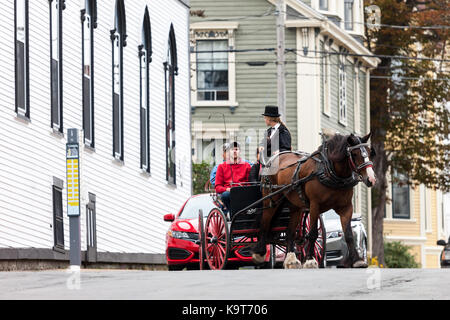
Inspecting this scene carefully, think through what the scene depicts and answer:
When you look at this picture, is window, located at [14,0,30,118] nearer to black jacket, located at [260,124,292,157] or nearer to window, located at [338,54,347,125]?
black jacket, located at [260,124,292,157]

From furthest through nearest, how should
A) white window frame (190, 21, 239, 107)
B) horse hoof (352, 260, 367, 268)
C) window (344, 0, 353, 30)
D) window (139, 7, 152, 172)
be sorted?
window (344, 0, 353, 30) → white window frame (190, 21, 239, 107) → window (139, 7, 152, 172) → horse hoof (352, 260, 367, 268)

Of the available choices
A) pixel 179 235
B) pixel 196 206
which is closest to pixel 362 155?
pixel 179 235

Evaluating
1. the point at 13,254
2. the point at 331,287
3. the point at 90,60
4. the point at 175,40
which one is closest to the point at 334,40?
the point at 175,40

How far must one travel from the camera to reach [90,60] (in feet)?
94.7

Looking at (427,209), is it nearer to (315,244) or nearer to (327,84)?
(327,84)

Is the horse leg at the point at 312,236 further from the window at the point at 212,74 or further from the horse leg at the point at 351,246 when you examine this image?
the window at the point at 212,74

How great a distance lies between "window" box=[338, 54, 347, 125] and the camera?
160 ft

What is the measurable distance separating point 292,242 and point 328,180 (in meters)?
1.27

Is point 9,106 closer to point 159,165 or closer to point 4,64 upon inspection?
point 4,64

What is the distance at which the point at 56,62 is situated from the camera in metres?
26.3

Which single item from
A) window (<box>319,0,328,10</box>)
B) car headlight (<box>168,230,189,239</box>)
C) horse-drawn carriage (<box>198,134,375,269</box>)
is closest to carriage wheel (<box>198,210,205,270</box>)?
horse-drawn carriage (<box>198,134,375,269</box>)

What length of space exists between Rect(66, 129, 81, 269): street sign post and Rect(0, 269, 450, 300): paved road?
531cm
